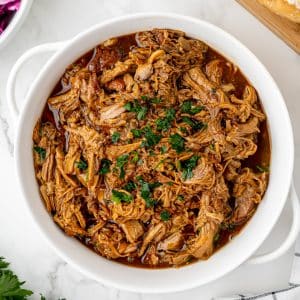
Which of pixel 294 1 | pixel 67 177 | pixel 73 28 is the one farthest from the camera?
pixel 73 28

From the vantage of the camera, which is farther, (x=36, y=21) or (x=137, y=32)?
(x=36, y=21)

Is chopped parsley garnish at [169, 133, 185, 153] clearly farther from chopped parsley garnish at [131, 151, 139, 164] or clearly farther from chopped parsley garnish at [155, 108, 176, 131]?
chopped parsley garnish at [131, 151, 139, 164]

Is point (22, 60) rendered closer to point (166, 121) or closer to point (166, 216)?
point (166, 121)

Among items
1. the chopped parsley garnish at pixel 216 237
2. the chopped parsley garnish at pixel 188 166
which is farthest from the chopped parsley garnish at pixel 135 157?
the chopped parsley garnish at pixel 216 237

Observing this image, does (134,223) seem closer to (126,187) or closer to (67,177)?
(126,187)

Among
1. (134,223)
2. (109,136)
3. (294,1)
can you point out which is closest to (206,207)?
(134,223)

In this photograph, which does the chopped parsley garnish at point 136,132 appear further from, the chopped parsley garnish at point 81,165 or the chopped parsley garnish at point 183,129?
the chopped parsley garnish at point 81,165

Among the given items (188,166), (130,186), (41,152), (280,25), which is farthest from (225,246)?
(280,25)
